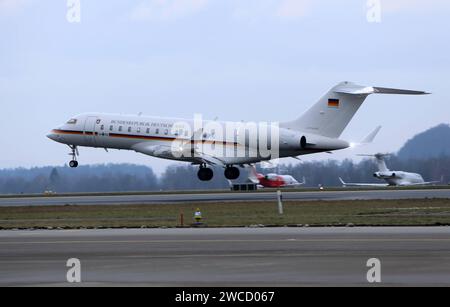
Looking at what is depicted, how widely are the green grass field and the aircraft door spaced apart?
11693 millimetres

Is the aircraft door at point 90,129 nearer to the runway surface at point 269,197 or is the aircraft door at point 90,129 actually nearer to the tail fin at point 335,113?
the runway surface at point 269,197

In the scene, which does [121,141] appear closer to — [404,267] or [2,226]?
[2,226]

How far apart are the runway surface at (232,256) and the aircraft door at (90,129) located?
3412 cm

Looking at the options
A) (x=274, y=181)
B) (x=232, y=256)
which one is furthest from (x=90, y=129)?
(x=274, y=181)

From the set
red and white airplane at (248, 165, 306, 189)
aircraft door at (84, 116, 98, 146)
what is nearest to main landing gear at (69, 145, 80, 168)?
aircraft door at (84, 116, 98, 146)

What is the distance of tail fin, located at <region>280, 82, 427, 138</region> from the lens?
6475 centimetres

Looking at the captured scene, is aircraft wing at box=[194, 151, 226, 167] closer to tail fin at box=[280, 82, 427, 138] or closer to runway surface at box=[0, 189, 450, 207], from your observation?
runway surface at box=[0, 189, 450, 207]

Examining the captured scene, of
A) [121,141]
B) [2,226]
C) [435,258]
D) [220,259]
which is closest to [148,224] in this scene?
[2,226]

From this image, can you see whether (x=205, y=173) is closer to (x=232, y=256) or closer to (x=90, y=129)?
(x=90, y=129)

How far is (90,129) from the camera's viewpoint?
67938 mm

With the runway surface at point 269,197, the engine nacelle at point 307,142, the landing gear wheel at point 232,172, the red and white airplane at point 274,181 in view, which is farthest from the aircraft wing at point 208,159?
the red and white airplane at point 274,181

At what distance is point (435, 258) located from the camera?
22688 mm

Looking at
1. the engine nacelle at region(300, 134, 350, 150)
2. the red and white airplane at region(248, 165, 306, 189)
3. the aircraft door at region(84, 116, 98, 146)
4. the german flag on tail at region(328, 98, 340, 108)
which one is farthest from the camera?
the red and white airplane at region(248, 165, 306, 189)
